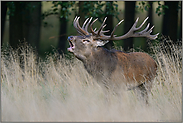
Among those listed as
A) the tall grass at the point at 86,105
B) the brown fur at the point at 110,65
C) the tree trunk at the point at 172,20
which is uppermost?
the tree trunk at the point at 172,20

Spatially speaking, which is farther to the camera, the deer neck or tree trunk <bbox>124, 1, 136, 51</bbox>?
tree trunk <bbox>124, 1, 136, 51</bbox>

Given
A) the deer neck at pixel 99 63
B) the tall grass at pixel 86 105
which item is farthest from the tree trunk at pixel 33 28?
the deer neck at pixel 99 63

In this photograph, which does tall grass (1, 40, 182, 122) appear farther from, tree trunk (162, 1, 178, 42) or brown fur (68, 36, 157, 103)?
tree trunk (162, 1, 178, 42)

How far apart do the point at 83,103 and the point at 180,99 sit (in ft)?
5.37

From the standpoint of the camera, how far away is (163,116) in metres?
4.05

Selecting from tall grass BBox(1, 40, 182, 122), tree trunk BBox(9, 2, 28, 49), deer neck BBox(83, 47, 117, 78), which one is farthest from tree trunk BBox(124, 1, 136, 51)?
deer neck BBox(83, 47, 117, 78)

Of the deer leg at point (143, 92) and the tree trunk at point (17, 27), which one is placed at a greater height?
the tree trunk at point (17, 27)

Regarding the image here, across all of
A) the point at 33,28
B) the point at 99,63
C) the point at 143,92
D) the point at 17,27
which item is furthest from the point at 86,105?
the point at 17,27

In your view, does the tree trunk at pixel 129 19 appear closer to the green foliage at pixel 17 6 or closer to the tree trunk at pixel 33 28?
the tree trunk at pixel 33 28

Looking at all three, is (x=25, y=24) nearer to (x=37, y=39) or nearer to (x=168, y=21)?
(x=37, y=39)

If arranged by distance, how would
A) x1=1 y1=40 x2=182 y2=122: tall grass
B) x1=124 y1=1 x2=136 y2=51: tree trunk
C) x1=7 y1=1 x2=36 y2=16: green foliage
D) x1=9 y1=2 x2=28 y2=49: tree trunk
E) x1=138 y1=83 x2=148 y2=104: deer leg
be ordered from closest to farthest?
1. x1=1 y1=40 x2=182 y2=122: tall grass
2. x1=138 y1=83 x2=148 y2=104: deer leg
3. x1=7 y1=1 x2=36 y2=16: green foliage
4. x1=9 y1=2 x2=28 y2=49: tree trunk
5. x1=124 y1=1 x2=136 y2=51: tree trunk

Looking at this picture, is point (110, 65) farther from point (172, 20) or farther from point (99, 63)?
point (172, 20)

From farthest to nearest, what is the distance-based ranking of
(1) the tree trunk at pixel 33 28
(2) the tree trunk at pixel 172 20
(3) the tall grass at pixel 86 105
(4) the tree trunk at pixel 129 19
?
1. (4) the tree trunk at pixel 129 19
2. (2) the tree trunk at pixel 172 20
3. (1) the tree trunk at pixel 33 28
4. (3) the tall grass at pixel 86 105

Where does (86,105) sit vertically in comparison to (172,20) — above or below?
below
